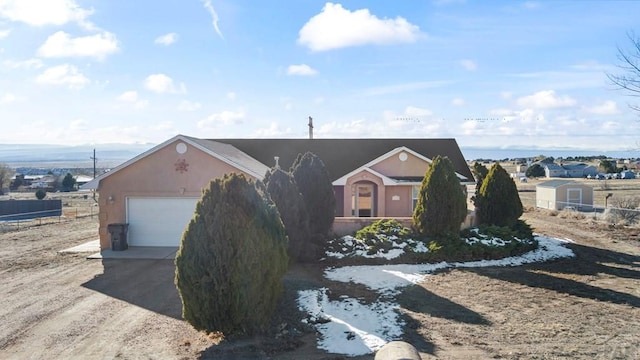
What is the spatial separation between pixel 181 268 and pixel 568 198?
1089 inches

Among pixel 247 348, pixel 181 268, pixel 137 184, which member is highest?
pixel 137 184

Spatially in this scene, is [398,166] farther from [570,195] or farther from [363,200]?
[570,195]

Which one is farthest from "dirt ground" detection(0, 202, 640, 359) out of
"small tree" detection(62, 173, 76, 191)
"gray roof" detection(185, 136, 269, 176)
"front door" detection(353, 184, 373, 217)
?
"small tree" detection(62, 173, 76, 191)

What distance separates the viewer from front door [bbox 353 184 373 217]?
20.8 m

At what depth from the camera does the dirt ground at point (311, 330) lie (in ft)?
25.1

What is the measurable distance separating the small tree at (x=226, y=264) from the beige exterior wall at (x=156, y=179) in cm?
851

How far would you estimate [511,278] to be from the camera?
479 inches

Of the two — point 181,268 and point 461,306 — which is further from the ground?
point 181,268

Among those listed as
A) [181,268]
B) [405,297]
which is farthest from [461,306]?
[181,268]

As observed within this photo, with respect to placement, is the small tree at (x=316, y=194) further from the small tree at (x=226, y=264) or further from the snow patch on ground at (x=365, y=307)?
the small tree at (x=226, y=264)

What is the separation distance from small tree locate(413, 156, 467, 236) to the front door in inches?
216

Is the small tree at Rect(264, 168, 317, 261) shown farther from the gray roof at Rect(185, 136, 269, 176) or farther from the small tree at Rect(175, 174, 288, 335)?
the small tree at Rect(175, 174, 288, 335)

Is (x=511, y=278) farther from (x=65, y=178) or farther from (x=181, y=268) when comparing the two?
→ (x=65, y=178)

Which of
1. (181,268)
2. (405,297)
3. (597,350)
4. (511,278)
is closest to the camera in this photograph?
(597,350)
